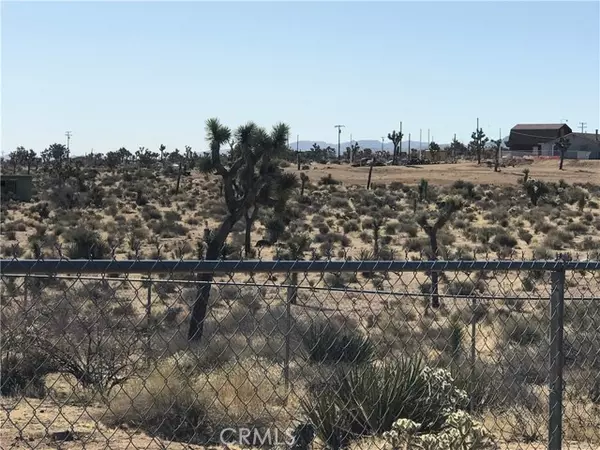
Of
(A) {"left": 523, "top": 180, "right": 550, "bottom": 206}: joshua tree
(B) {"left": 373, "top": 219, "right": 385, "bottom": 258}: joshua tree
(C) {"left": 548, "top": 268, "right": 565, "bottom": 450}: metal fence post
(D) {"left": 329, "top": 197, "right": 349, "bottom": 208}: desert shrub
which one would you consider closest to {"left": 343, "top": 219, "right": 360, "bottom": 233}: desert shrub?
(B) {"left": 373, "top": 219, "right": 385, "bottom": 258}: joshua tree

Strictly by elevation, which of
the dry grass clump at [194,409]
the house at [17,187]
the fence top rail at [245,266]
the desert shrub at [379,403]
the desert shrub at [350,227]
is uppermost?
the fence top rail at [245,266]

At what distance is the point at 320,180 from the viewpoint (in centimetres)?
7081

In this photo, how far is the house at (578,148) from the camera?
99.1m

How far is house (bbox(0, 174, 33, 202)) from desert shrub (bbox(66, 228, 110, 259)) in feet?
62.7

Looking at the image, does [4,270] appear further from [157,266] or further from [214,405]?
[214,405]

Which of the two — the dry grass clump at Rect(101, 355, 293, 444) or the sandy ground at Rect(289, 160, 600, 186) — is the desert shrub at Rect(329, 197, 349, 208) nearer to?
the sandy ground at Rect(289, 160, 600, 186)

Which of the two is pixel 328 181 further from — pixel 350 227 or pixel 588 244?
pixel 588 244

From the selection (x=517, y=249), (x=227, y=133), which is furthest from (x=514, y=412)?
(x=517, y=249)

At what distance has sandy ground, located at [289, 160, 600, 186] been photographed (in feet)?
239

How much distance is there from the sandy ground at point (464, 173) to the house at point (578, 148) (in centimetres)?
1156

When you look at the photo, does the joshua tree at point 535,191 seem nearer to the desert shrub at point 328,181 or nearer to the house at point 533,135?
the desert shrub at point 328,181

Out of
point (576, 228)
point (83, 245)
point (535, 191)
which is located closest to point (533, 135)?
point (535, 191)

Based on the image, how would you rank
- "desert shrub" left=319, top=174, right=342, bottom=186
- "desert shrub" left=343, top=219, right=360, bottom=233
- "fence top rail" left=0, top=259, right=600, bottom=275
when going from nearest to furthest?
"fence top rail" left=0, top=259, right=600, bottom=275
"desert shrub" left=343, top=219, right=360, bottom=233
"desert shrub" left=319, top=174, right=342, bottom=186

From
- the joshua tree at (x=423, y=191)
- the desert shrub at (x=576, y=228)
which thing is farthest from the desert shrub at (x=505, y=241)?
the joshua tree at (x=423, y=191)
